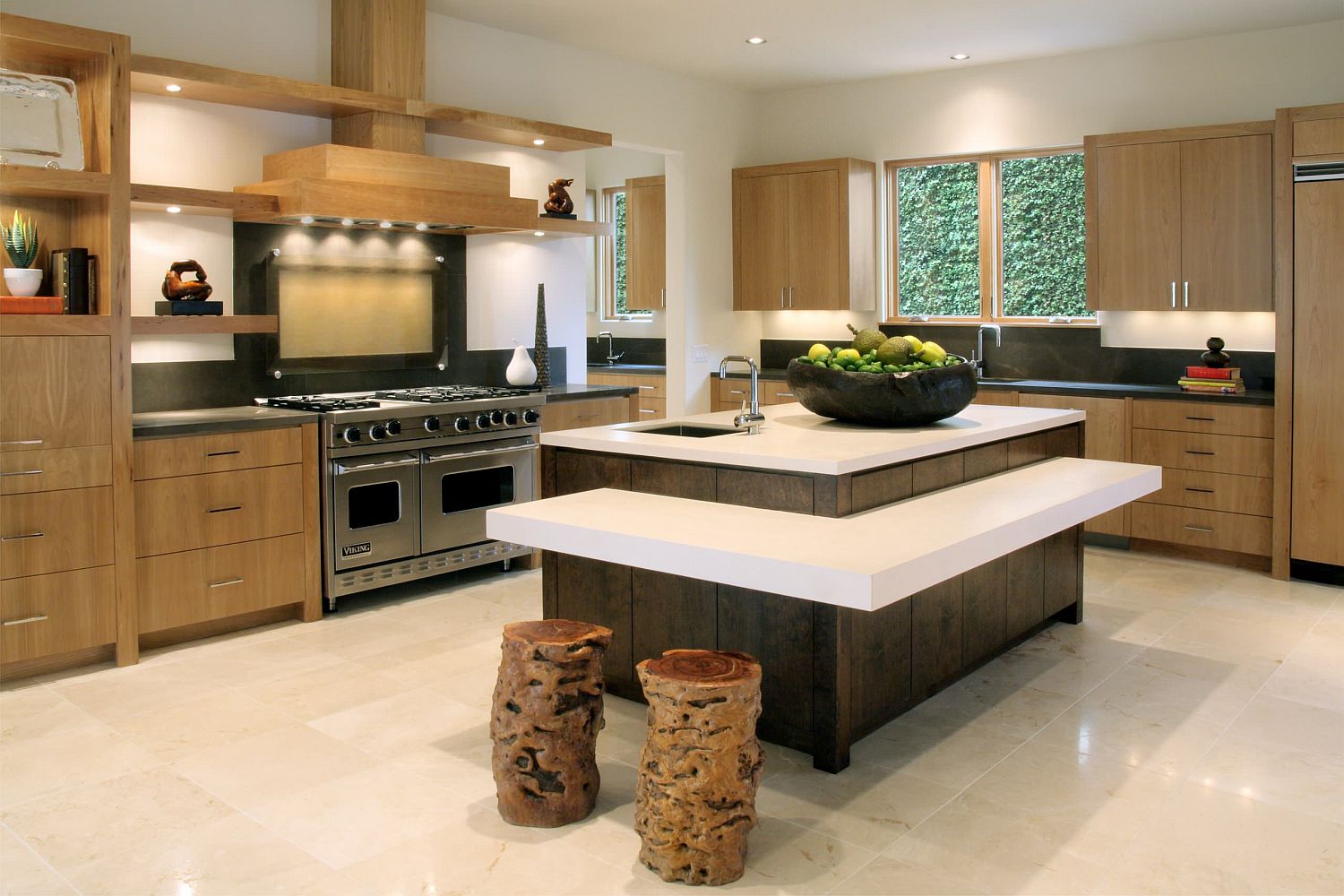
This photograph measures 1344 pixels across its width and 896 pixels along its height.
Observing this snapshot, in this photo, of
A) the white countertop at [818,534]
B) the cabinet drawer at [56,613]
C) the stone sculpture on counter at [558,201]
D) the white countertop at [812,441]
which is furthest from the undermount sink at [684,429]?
the stone sculpture on counter at [558,201]

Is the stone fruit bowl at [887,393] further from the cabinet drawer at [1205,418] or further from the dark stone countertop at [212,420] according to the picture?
the cabinet drawer at [1205,418]

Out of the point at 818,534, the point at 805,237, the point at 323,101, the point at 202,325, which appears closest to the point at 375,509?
the point at 202,325

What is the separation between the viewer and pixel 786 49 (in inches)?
262

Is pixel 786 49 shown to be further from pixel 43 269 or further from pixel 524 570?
pixel 43 269

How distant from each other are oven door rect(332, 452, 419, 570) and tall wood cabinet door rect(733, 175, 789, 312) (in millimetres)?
3376

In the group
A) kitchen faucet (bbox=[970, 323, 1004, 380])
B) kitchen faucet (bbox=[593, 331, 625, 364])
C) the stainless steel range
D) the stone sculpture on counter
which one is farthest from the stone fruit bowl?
kitchen faucet (bbox=[593, 331, 625, 364])

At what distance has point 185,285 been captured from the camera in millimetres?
4676

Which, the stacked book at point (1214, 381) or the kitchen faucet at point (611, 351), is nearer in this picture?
the stacked book at point (1214, 381)

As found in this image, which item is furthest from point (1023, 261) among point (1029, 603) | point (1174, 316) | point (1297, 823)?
point (1297, 823)

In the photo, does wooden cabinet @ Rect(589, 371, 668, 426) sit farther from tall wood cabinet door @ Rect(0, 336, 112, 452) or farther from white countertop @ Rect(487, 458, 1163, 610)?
white countertop @ Rect(487, 458, 1163, 610)

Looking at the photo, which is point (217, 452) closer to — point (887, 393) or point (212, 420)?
point (212, 420)

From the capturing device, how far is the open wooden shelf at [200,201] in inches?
175

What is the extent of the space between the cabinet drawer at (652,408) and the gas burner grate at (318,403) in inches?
131

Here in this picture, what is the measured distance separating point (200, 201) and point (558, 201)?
213 cm
